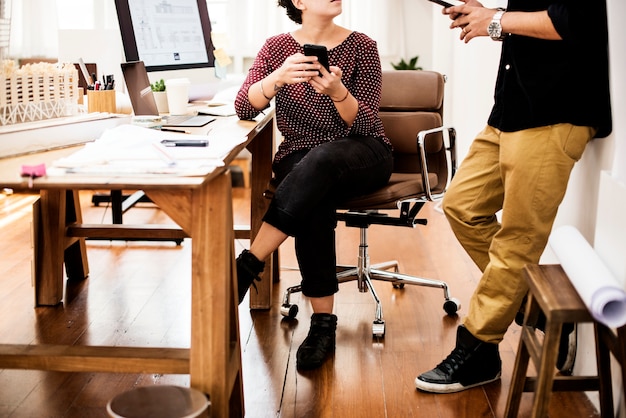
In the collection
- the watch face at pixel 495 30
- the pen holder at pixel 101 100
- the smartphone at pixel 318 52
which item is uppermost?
the watch face at pixel 495 30

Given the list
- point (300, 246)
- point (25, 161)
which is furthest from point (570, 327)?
point (25, 161)

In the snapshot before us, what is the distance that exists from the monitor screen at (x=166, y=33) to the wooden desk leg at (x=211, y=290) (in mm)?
1370

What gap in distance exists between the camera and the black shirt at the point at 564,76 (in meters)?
1.92

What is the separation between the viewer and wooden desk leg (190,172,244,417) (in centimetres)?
169

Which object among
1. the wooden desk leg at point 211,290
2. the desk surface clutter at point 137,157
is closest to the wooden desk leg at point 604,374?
the wooden desk leg at point 211,290

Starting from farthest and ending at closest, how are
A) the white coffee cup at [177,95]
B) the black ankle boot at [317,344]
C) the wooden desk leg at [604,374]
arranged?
the white coffee cup at [177,95] → the black ankle boot at [317,344] → the wooden desk leg at [604,374]

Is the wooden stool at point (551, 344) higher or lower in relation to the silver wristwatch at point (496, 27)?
lower

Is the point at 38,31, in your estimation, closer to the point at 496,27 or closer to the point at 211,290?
the point at 496,27

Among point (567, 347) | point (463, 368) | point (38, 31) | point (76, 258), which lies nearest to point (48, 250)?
point (76, 258)

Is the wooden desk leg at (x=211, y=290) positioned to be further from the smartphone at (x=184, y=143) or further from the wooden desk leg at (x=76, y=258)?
the wooden desk leg at (x=76, y=258)

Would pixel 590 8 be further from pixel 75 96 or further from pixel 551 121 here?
pixel 75 96

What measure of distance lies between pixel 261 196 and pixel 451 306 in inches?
31.0

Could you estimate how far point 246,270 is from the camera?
2344 mm

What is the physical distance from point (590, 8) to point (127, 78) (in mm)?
1383
